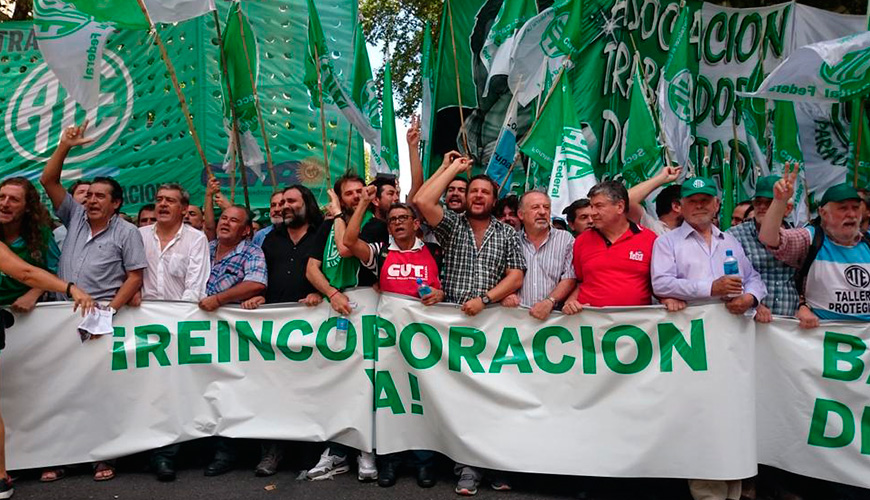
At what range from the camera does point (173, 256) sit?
192 inches

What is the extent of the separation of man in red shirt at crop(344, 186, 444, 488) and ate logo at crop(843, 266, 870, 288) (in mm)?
2297

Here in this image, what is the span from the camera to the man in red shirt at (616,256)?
4.16 m

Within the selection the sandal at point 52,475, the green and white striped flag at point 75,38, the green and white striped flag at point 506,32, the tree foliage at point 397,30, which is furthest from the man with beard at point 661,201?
the tree foliage at point 397,30

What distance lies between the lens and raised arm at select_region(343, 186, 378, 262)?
4227 millimetres

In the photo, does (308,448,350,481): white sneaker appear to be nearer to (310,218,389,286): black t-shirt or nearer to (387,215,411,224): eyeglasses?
(310,218,389,286): black t-shirt

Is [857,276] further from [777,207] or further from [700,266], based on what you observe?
[700,266]

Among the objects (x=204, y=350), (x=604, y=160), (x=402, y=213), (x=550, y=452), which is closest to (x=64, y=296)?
(x=204, y=350)

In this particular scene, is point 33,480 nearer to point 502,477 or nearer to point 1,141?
point 502,477

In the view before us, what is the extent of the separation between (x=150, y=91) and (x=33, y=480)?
636 centimetres

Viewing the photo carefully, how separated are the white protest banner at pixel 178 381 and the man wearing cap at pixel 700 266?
1.81 metres

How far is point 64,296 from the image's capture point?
16.0 feet

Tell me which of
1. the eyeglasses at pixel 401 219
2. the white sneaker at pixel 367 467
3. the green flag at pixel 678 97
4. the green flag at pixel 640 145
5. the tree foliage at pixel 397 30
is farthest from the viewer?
the tree foliage at pixel 397 30

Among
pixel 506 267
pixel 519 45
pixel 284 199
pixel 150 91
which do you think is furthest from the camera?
pixel 150 91

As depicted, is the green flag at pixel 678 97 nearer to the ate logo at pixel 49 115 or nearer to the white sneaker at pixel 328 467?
the white sneaker at pixel 328 467
